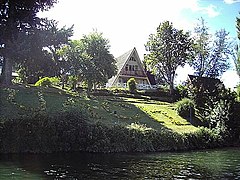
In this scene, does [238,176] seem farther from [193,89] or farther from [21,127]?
[193,89]

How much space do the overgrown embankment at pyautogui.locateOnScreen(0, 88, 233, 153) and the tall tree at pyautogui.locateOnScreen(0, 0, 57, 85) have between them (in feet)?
10.9

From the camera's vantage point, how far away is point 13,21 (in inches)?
1193

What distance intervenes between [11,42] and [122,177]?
2010 cm

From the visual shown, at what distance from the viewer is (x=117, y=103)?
3584 cm

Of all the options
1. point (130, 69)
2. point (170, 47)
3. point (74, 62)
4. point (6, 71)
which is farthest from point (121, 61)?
point (6, 71)

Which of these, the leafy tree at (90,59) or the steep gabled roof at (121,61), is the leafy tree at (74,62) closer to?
the leafy tree at (90,59)

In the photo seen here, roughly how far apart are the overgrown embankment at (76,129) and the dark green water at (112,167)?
1.54 meters

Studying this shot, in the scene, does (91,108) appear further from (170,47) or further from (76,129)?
(170,47)

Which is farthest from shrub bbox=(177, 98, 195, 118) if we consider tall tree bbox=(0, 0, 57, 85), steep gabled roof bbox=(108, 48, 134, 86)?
steep gabled roof bbox=(108, 48, 134, 86)

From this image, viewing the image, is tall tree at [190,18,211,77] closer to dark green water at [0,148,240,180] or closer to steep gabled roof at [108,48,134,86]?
steep gabled roof at [108,48,134,86]

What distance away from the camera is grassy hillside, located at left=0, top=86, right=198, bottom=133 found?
25891mm

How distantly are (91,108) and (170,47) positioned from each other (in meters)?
28.4

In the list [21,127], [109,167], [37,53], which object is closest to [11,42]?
[37,53]

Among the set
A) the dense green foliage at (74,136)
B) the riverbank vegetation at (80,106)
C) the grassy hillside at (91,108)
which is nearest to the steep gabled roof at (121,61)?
the riverbank vegetation at (80,106)
